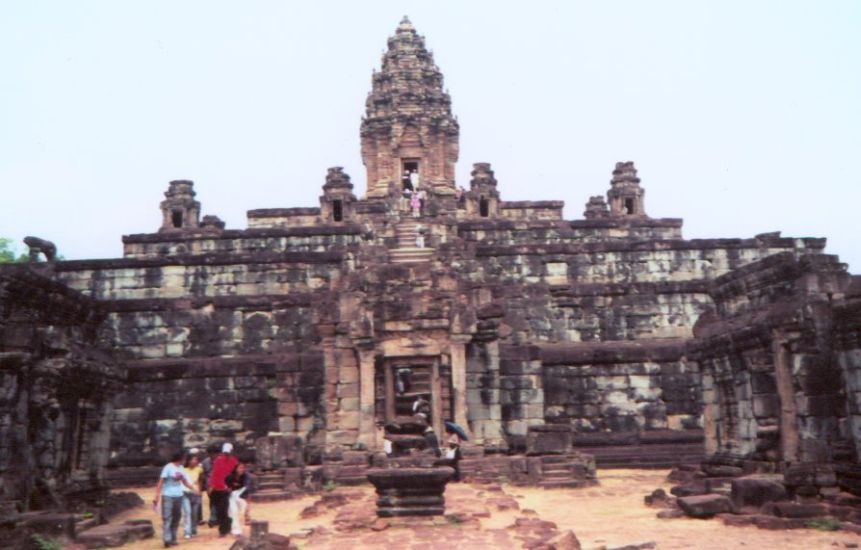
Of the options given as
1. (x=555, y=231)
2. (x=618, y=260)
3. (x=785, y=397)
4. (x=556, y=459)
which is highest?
(x=555, y=231)

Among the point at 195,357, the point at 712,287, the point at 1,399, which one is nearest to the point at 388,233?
the point at 195,357

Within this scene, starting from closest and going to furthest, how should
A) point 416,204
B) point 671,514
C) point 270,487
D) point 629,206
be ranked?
point 671,514
point 270,487
point 416,204
point 629,206

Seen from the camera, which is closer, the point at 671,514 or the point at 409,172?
the point at 671,514

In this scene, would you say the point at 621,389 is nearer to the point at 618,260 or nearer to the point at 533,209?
the point at 618,260

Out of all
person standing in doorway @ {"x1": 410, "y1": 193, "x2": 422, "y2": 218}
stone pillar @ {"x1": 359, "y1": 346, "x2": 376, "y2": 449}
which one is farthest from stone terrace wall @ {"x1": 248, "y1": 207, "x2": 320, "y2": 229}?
stone pillar @ {"x1": 359, "y1": 346, "x2": 376, "y2": 449}

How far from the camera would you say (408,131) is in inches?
1656

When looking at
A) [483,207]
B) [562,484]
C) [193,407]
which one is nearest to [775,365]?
[562,484]

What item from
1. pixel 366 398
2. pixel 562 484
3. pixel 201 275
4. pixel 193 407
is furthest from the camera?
pixel 201 275

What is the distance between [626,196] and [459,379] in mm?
21582

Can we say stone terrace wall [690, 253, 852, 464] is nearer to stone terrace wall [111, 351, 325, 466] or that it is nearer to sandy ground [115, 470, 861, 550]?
sandy ground [115, 470, 861, 550]

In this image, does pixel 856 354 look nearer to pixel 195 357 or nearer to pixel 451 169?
pixel 195 357

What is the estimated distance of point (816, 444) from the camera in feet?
40.4

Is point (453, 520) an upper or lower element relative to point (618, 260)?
lower

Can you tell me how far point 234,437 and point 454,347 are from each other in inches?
257
